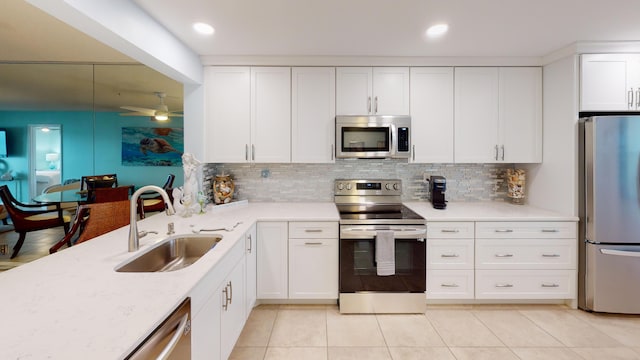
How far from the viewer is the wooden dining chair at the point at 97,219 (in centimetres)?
227

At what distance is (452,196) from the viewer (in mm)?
3393

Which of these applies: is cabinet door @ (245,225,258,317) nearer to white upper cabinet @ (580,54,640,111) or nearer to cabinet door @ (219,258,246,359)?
cabinet door @ (219,258,246,359)

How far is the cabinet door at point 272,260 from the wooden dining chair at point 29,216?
2.96 m

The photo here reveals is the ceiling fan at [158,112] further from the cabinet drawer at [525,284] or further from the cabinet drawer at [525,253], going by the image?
the cabinet drawer at [525,284]

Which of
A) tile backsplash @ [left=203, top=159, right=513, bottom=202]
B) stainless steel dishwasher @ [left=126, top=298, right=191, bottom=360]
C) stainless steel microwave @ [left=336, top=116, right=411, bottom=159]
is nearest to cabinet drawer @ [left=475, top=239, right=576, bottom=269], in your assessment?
tile backsplash @ [left=203, top=159, right=513, bottom=202]

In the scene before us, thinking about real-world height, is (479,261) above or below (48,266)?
below

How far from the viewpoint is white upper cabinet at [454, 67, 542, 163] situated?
9.92ft

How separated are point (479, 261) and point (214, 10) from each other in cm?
300

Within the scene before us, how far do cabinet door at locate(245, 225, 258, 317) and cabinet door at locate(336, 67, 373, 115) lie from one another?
151 centimetres

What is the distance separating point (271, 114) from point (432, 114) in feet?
5.48

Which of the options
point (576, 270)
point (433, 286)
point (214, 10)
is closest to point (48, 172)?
point (214, 10)

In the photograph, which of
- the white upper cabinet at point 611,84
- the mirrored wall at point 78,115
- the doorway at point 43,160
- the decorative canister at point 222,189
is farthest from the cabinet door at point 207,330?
the doorway at point 43,160

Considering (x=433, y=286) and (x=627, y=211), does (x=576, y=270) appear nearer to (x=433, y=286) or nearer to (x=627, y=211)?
(x=627, y=211)

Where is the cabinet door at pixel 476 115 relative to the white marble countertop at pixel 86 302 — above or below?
above
